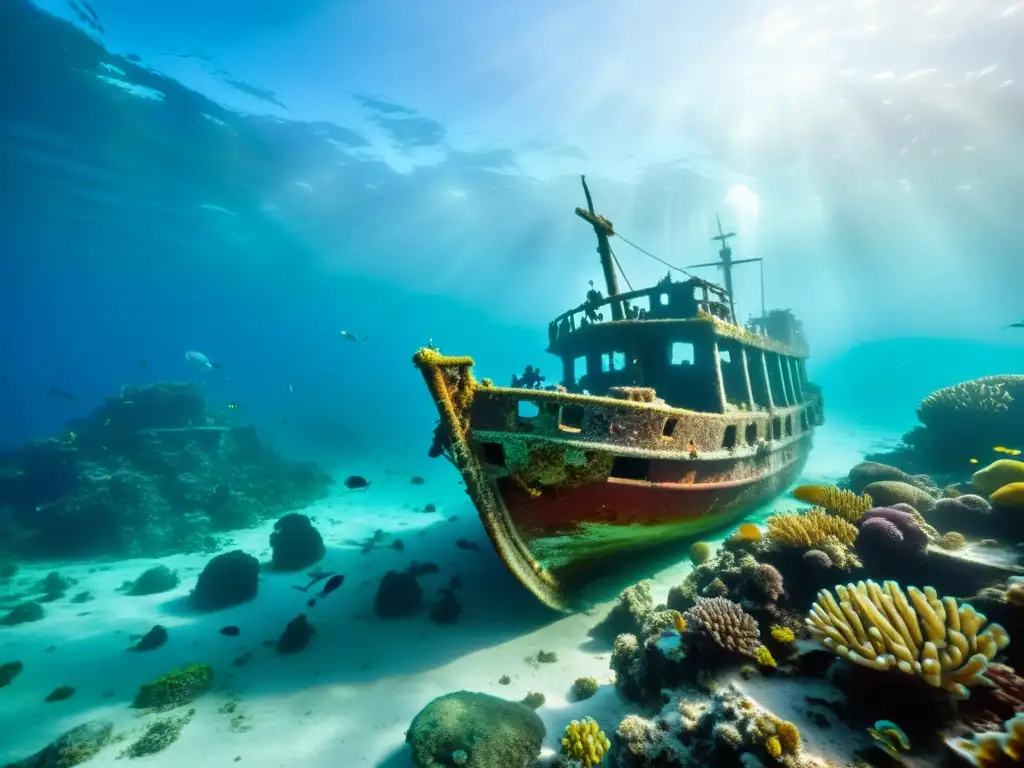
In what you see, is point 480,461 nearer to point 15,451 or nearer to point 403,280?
point 15,451

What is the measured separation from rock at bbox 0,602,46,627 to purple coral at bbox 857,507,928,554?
19335 millimetres

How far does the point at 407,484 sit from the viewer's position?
30938 millimetres

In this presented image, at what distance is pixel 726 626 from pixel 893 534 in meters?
2.68

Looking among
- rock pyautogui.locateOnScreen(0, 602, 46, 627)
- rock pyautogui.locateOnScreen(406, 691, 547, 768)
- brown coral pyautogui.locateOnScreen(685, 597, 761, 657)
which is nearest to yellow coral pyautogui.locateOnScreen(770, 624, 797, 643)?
brown coral pyautogui.locateOnScreen(685, 597, 761, 657)

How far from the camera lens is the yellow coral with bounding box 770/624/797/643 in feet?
14.2

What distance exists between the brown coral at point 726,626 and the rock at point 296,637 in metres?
8.22

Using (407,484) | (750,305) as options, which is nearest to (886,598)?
(407,484)

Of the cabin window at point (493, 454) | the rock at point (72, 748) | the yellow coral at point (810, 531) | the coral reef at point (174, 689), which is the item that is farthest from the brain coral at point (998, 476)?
the rock at point (72, 748)

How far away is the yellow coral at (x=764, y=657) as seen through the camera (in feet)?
13.5

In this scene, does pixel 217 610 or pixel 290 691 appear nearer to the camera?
pixel 290 691

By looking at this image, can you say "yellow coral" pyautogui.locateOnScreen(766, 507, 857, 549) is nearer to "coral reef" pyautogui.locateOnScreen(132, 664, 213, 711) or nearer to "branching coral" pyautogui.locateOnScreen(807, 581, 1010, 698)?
"branching coral" pyautogui.locateOnScreen(807, 581, 1010, 698)

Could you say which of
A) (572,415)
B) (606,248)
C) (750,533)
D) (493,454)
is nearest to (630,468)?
(572,415)

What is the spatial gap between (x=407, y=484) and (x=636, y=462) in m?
26.7

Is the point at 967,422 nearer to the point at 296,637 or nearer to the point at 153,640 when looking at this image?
the point at 296,637
